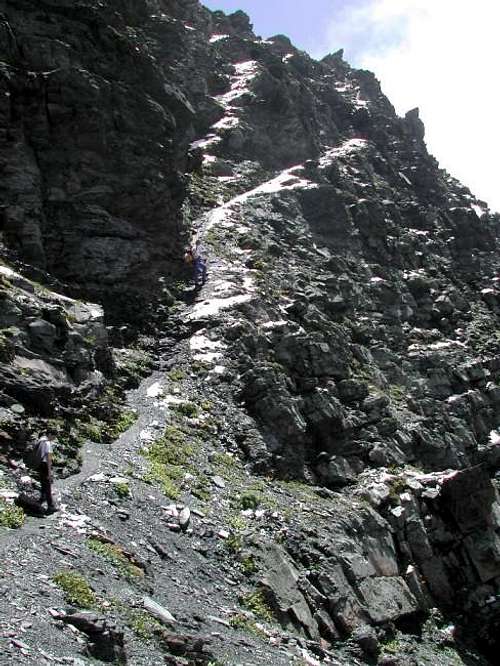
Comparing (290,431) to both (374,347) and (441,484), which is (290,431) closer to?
(441,484)

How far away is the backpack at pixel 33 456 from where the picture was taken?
1484 centimetres

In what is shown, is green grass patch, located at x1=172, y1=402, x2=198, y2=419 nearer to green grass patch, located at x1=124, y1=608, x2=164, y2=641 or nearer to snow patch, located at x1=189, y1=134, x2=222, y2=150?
green grass patch, located at x1=124, y1=608, x2=164, y2=641

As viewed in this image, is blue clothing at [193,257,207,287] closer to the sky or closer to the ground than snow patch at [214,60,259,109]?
closer to the ground

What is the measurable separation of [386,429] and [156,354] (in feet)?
46.7

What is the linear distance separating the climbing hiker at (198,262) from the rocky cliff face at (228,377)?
1.10 meters

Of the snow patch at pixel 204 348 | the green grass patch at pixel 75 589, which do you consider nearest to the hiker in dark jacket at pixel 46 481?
the green grass patch at pixel 75 589

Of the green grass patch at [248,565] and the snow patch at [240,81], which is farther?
the snow patch at [240,81]

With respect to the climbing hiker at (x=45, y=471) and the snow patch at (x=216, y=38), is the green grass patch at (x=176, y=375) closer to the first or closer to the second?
the climbing hiker at (x=45, y=471)

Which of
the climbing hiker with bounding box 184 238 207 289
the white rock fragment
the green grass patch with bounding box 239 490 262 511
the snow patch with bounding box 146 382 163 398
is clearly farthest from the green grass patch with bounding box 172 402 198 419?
the white rock fragment

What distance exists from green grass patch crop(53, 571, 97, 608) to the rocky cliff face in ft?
0.24

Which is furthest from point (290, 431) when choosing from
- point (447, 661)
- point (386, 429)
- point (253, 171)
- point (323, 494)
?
point (253, 171)

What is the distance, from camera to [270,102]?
73.0 metres

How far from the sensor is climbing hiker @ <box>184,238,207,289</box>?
39.8m

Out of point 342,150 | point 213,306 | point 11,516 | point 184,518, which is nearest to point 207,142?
point 342,150
